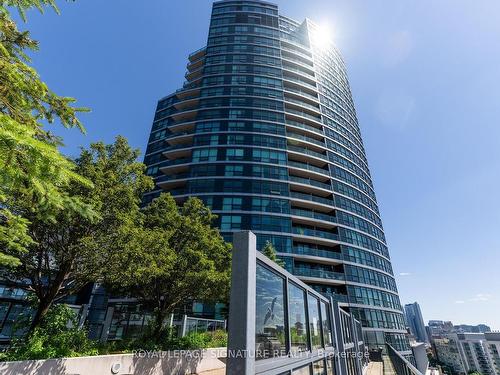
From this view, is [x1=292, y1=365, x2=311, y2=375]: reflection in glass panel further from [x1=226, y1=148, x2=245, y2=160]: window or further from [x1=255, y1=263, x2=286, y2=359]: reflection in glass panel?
[x1=226, y1=148, x2=245, y2=160]: window

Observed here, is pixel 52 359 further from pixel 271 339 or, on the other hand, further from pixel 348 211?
pixel 348 211

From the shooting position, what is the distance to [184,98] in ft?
176

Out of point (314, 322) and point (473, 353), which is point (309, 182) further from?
point (473, 353)

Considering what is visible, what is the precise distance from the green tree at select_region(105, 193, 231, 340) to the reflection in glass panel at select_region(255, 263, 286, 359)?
9.23m

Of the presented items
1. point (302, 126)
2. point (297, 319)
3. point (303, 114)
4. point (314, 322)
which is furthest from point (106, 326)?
point (303, 114)

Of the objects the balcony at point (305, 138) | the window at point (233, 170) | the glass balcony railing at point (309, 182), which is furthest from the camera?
the balcony at point (305, 138)

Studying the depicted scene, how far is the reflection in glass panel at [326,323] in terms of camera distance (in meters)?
8.77

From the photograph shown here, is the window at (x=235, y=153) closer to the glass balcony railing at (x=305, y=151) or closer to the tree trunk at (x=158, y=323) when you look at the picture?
the glass balcony railing at (x=305, y=151)

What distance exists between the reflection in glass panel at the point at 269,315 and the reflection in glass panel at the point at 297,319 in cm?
48

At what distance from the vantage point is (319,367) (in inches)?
295

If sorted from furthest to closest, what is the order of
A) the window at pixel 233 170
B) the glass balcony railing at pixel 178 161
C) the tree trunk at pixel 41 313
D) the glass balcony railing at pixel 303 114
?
the glass balcony railing at pixel 303 114 → the glass balcony railing at pixel 178 161 → the window at pixel 233 170 → the tree trunk at pixel 41 313

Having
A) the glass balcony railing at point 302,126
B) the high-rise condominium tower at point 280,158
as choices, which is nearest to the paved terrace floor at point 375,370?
the high-rise condominium tower at point 280,158

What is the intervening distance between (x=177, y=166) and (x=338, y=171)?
28529 millimetres

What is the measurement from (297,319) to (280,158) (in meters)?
38.5
